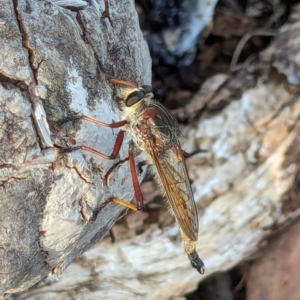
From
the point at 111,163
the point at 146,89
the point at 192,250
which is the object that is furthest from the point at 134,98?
the point at 192,250

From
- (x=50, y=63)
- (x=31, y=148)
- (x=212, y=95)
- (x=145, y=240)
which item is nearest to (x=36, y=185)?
Result: (x=31, y=148)

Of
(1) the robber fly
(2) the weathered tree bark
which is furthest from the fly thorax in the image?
(2) the weathered tree bark

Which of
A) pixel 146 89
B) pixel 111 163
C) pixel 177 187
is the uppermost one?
pixel 146 89

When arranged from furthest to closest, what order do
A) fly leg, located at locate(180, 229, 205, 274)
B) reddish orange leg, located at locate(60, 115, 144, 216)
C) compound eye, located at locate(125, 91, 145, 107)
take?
fly leg, located at locate(180, 229, 205, 274) → compound eye, located at locate(125, 91, 145, 107) → reddish orange leg, located at locate(60, 115, 144, 216)

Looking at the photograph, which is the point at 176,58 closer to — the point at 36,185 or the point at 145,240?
the point at 145,240

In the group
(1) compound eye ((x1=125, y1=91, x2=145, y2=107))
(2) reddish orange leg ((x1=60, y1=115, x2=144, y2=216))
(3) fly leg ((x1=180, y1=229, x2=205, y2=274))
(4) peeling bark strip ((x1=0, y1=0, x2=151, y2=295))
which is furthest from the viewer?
(3) fly leg ((x1=180, y1=229, x2=205, y2=274))

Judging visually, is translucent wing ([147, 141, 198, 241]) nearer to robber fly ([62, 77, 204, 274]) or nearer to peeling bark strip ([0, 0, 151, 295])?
robber fly ([62, 77, 204, 274])

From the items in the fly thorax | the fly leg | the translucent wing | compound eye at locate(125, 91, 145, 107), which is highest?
compound eye at locate(125, 91, 145, 107)

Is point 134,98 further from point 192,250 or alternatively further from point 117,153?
point 192,250
